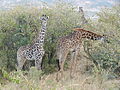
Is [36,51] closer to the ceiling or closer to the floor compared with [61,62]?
closer to the ceiling

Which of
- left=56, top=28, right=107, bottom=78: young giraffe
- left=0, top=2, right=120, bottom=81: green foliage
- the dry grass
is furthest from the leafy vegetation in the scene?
the dry grass

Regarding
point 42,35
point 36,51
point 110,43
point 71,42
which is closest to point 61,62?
point 71,42

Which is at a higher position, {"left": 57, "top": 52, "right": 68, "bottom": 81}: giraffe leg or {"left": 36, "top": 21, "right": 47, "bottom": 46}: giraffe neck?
{"left": 36, "top": 21, "right": 47, "bottom": 46}: giraffe neck

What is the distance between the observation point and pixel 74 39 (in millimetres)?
8367

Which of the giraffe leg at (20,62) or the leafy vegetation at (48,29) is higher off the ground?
the leafy vegetation at (48,29)

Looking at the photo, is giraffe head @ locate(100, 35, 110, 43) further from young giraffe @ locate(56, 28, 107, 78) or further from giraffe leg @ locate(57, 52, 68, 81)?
giraffe leg @ locate(57, 52, 68, 81)

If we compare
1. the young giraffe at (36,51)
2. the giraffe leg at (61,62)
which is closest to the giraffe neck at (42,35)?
the young giraffe at (36,51)

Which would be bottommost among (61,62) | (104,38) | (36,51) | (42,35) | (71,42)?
(61,62)

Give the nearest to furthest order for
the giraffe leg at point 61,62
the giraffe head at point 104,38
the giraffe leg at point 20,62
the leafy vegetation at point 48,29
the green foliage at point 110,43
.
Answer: the green foliage at point 110,43
the giraffe head at point 104,38
the giraffe leg at point 20,62
the giraffe leg at point 61,62
the leafy vegetation at point 48,29

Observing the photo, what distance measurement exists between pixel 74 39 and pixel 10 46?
5.92ft

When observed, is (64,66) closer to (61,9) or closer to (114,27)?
(61,9)

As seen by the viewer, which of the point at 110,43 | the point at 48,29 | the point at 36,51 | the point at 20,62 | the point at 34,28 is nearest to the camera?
the point at 110,43

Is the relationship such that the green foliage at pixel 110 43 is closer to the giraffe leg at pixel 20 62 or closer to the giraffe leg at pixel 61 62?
the giraffe leg at pixel 61 62

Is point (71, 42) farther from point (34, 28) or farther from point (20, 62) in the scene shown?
point (20, 62)
